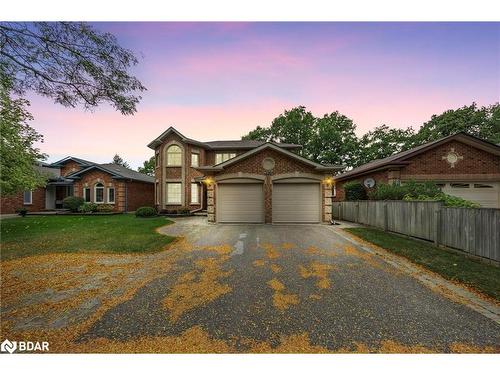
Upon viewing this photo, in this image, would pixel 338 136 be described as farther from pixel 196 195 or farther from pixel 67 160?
pixel 67 160

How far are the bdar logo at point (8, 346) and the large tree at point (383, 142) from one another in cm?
4305

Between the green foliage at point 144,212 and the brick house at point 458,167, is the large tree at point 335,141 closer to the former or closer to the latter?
the brick house at point 458,167

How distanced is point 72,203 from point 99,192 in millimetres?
2346

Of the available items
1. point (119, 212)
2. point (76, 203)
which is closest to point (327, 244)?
point (119, 212)

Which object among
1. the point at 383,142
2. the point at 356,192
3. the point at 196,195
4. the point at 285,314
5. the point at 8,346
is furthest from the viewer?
the point at 383,142

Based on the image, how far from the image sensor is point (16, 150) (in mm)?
9289

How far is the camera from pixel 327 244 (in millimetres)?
7891

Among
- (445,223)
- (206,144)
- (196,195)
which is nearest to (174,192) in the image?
(196,195)

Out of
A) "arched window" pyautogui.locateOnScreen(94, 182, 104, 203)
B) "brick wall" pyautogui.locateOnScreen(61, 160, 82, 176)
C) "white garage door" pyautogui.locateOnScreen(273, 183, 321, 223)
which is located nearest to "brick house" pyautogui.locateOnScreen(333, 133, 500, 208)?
"white garage door" pyautogui.locateOnScreen(273, 183, 321, 223)

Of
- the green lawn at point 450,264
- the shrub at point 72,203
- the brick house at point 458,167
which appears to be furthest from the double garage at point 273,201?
the shrub at point 72,203

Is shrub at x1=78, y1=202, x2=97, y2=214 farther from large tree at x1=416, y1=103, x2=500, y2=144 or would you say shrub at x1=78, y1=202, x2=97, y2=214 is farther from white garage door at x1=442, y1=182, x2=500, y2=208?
large tree at x1=416, y1=103, x2=500, y2=144

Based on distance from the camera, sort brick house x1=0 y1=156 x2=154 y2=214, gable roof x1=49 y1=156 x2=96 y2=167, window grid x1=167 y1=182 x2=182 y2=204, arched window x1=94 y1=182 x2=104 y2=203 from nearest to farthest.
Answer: window grid x1=167 y1=182 x2=182 y2=204 → brick house x1=0 y1=156 x2=154 y2=214 → arched window x1=94 y1=182 x2=104 y2=203 → gable roof x1=49 y1=156 x2=96 y2=167

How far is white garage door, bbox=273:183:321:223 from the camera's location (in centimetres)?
1326

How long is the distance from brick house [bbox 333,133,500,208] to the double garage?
5743mm
